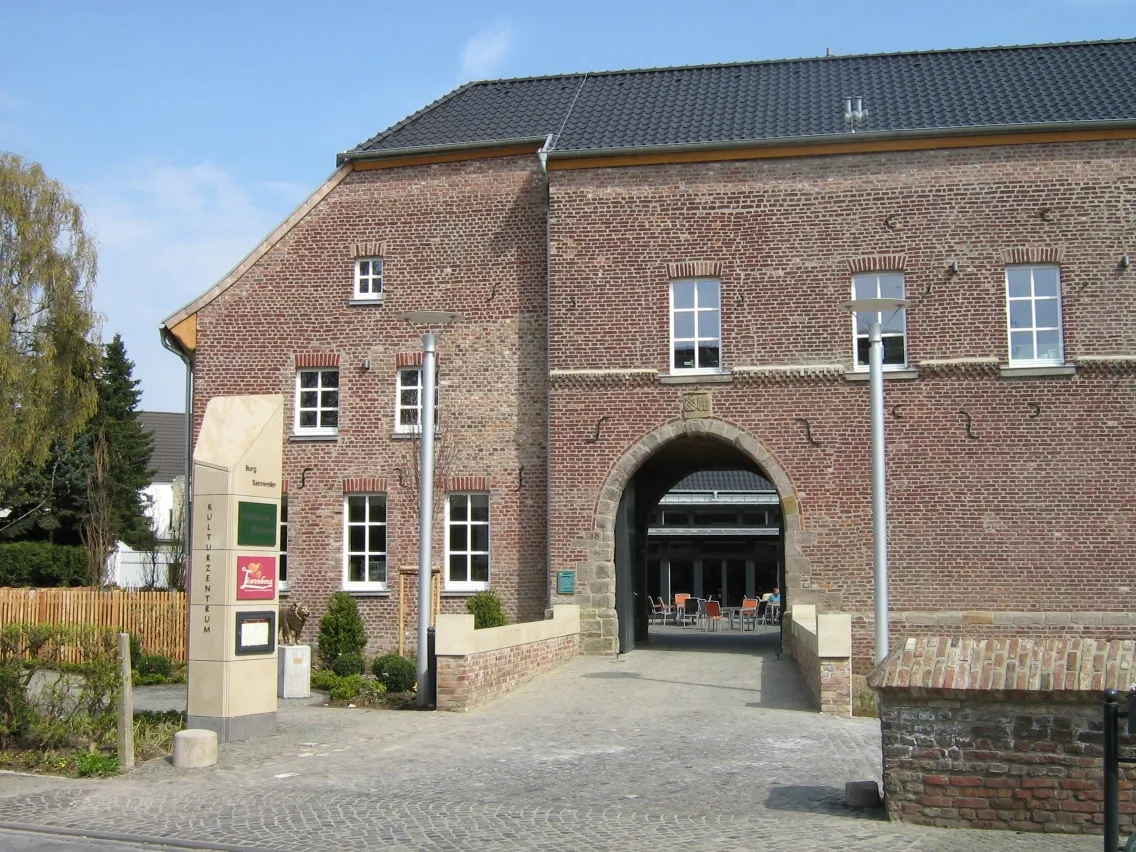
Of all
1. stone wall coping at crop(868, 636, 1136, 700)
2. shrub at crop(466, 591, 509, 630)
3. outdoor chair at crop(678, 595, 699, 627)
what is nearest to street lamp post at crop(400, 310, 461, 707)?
shrub at crop(466, 591, 509, 630)

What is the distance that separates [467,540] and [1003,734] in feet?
50.3

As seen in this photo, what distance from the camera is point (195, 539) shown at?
13.3 meters

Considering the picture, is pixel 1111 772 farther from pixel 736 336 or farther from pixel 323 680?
pixel 736 336

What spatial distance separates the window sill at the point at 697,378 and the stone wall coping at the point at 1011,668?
503 inches

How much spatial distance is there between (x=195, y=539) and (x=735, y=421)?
10.7m

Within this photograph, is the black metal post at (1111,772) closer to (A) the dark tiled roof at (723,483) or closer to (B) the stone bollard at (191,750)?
(B) the stone bollard at (191,750)

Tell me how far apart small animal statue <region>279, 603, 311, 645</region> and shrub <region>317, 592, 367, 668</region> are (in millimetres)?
401

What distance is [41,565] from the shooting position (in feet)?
118

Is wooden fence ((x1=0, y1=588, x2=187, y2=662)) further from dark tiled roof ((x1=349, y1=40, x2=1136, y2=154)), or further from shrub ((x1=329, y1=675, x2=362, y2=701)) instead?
dark tiled roof ((x1=349, y1=40, x2=1136, y2=154))

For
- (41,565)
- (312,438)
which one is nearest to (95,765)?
(312,438)

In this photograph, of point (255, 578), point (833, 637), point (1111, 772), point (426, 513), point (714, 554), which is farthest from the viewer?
point (714, 554)

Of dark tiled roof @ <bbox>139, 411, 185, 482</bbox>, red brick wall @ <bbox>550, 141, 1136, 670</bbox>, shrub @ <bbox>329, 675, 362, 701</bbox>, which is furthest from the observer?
dark tiled roof @ <bbox>139, 411, 185, 482</bbox>

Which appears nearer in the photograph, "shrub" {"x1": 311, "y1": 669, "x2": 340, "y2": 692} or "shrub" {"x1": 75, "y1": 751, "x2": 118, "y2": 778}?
"shrub" {"x1": 75, "y1": 751, "x2": 118, "y2": 778}

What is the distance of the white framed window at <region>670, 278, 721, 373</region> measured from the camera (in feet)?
71.3
